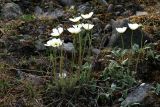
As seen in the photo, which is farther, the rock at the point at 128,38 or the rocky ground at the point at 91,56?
the rock at the point at 128,38

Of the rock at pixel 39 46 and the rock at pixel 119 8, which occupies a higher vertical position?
the rock at pixel 119 8

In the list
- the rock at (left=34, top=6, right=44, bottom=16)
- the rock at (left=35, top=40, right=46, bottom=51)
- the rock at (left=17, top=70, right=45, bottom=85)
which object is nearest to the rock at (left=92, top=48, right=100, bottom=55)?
the rock at (left=35, top=40, right=46, bottom=51)

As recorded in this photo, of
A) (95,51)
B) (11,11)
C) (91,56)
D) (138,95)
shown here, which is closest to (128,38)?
(95,51)

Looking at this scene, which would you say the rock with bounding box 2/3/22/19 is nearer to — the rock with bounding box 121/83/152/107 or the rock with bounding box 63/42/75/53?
the rock with bounding box 63/42/75/53

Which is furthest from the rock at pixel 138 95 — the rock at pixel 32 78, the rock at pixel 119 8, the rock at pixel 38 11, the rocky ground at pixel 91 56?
the rock at pixel 38 11

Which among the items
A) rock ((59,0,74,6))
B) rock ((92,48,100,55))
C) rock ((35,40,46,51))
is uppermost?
rock ((59,0,74,6))

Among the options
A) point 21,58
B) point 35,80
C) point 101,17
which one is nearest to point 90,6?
point 101,17

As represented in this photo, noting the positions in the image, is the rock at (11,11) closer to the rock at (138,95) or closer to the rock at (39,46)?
the rock at (39,46)

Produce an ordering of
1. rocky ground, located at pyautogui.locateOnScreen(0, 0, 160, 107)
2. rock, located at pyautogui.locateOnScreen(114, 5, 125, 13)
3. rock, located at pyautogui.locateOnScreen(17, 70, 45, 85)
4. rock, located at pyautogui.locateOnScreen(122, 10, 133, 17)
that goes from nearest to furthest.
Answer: rocky ground, located at pyautogui.locateOnScreen(0, 0, 160, 107)
rock, located at pyautogui.locateOnScreen(17, 70, 45, 85)
rock, located at pyautogui.locateOnScreen(122, 10, 133, 17)
rock, located at pyautogui.locateOnScreen(114, 5, 125, 13)

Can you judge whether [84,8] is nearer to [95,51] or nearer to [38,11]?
[38,11]
